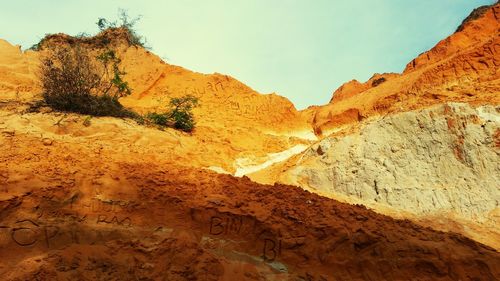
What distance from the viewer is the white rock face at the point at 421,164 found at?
26.5 ft

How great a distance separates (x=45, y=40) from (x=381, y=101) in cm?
1415

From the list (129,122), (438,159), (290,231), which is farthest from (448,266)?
(129,122)

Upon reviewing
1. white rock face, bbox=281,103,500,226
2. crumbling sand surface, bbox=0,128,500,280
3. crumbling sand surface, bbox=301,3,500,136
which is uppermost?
crumbling sand surface, bbox=301,3,500,136

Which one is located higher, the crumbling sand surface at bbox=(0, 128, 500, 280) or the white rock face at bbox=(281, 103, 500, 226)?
the white rock face at bbox=(281, 103, 500, 226)

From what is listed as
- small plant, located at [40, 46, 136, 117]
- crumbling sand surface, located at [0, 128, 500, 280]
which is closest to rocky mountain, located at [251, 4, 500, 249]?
crumbling sand surface, located at [0, 128, 500, 280]

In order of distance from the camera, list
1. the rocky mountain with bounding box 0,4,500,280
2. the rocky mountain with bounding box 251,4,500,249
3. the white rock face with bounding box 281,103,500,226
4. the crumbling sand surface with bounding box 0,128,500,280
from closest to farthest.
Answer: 1. the crumbling sand surface with bounding box 0,128,500,280
2. the rocky mountain with bounding box 0,4,500,280
3. the rocky mountain with bounding box 251,4,500,249
4. the white rock face with bounding box 281,103,500,226

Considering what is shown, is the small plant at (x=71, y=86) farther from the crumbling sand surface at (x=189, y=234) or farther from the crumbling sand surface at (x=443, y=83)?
the crumbling sand surface at (x=443, y=83)

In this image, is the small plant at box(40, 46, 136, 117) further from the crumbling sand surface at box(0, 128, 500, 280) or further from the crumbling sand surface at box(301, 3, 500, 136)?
the crumbling sand surface at box(301, 3, 500, 136)

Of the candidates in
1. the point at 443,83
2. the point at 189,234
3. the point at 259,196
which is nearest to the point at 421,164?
the point at 259,196

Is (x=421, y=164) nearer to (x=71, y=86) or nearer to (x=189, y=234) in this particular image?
(x=189, y=234)

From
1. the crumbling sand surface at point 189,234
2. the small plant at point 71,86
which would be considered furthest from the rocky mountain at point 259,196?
the small plant at point 71,86

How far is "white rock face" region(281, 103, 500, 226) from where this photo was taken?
8086 mm

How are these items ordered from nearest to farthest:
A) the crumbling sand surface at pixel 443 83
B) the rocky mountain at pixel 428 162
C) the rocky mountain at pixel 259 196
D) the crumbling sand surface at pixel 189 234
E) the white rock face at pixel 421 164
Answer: the crumbling sand surface at pixel 189 234, the rocky mountain at pixel 259 196, the rocky mountain at pixel 428 162, the white rock face at pixel 421 164, the crumbling sand surface at pixel 443 83

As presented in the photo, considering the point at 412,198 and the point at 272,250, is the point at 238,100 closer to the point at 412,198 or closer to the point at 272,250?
the point at 412,198
